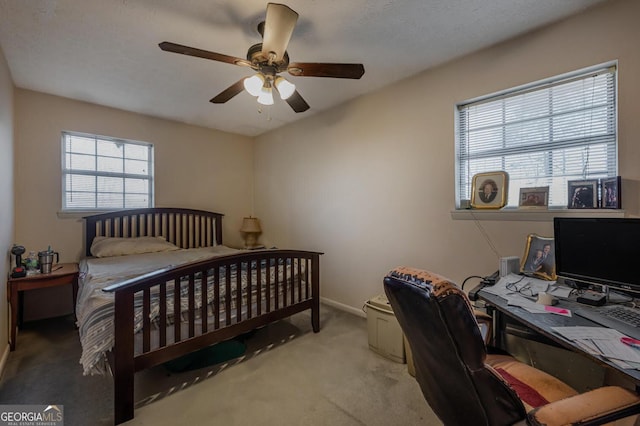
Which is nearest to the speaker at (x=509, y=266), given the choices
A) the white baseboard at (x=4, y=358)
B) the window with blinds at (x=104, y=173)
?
the white baseboard at (x=4, y=358)

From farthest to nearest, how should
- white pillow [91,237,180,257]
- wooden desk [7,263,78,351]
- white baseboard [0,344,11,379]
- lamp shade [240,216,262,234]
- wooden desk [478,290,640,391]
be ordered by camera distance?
1. lamp shade [240,216,262,234]
2. white pillow [91,237,180,257]
3. wooden desk [7,263,78,351]
4. white baseboard [0,344,11,379]
5. wooden desk [478,290,640,391]

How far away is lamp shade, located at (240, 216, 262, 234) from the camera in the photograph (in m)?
4.63

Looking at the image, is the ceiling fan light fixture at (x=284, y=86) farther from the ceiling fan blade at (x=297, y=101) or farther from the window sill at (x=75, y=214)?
the window sill at (x=75, y=214)

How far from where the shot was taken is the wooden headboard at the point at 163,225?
3553 millimetres

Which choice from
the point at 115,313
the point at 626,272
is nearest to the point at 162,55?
the point at 115,313

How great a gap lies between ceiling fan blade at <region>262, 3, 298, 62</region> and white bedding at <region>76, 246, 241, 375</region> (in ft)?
6.21

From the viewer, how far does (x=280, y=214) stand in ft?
14.8

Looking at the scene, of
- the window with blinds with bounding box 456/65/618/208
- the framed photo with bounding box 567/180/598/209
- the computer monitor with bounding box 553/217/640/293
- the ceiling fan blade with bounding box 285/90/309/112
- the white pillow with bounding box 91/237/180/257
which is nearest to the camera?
the computer monitor with bounding box 553/217/640/293

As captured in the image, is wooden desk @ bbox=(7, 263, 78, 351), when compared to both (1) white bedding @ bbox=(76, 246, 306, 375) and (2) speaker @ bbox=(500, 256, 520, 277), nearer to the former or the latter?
(1) white bedding @ bbox=(76, 246, 306, 375)

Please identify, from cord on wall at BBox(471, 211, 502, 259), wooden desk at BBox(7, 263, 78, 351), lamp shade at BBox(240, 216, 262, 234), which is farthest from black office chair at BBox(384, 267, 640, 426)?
lamp shade at BBox(240, 216, 262, 234)

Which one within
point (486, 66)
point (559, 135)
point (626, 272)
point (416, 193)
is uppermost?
point (486, 66)

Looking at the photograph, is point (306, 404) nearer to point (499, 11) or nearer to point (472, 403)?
point (472, 403)

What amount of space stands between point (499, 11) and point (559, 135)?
0.98 m

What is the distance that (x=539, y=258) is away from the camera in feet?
6.37
